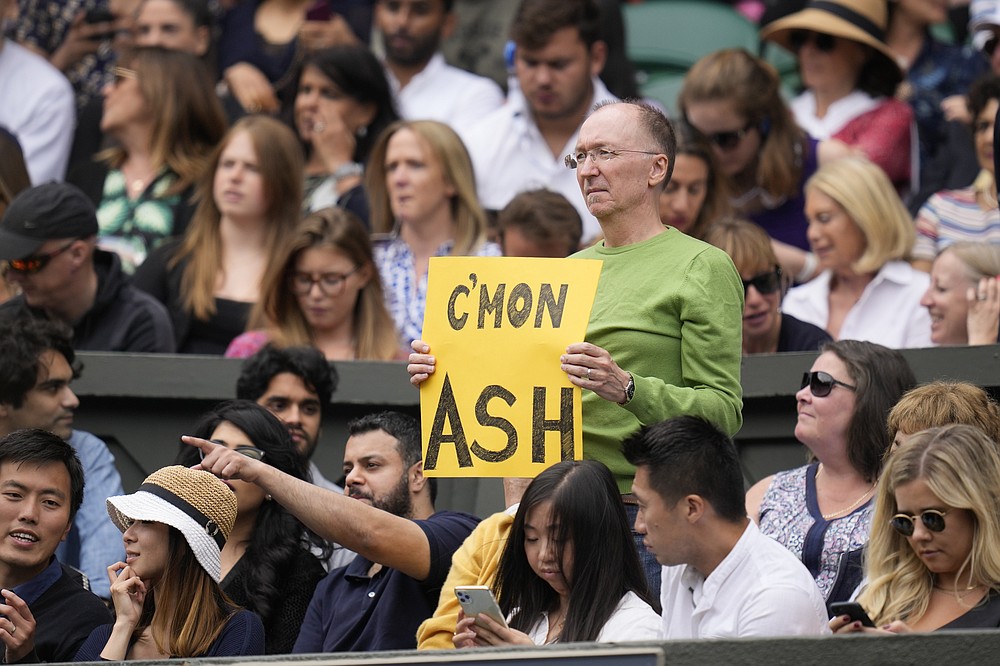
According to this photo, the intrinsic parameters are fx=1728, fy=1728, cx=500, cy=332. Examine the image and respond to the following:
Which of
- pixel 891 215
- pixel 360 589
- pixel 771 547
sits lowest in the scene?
pixel 360 589

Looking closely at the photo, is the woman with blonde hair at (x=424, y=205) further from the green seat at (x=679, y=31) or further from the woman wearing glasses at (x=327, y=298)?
the green seat at (x=679, y=31)

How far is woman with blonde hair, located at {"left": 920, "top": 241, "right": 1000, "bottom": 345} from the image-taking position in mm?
7461

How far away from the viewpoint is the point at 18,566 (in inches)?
228

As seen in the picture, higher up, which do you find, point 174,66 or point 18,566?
point 174,66

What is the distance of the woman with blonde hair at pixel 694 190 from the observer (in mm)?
8500

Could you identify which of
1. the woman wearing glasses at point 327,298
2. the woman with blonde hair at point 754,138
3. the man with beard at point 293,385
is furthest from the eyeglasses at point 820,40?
the man with beard at point 293,385

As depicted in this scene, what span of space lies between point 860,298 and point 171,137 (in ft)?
12.9

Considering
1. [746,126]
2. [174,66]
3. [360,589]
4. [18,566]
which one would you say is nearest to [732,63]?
[746,126]

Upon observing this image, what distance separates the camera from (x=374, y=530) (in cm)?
568

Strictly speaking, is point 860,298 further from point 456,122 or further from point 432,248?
point 456,122

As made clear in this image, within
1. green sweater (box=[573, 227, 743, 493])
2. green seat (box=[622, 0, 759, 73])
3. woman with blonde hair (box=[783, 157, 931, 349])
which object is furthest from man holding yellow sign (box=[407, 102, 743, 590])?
green seat (box=[622, 0, 759, 73])

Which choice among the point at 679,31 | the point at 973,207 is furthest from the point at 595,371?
the point at 679,31

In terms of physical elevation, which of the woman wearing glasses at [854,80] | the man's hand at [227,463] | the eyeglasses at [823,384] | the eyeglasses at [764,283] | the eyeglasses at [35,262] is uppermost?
the woman wearing glasses at [854,80]

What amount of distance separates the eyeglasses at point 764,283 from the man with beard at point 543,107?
1.71 meters
